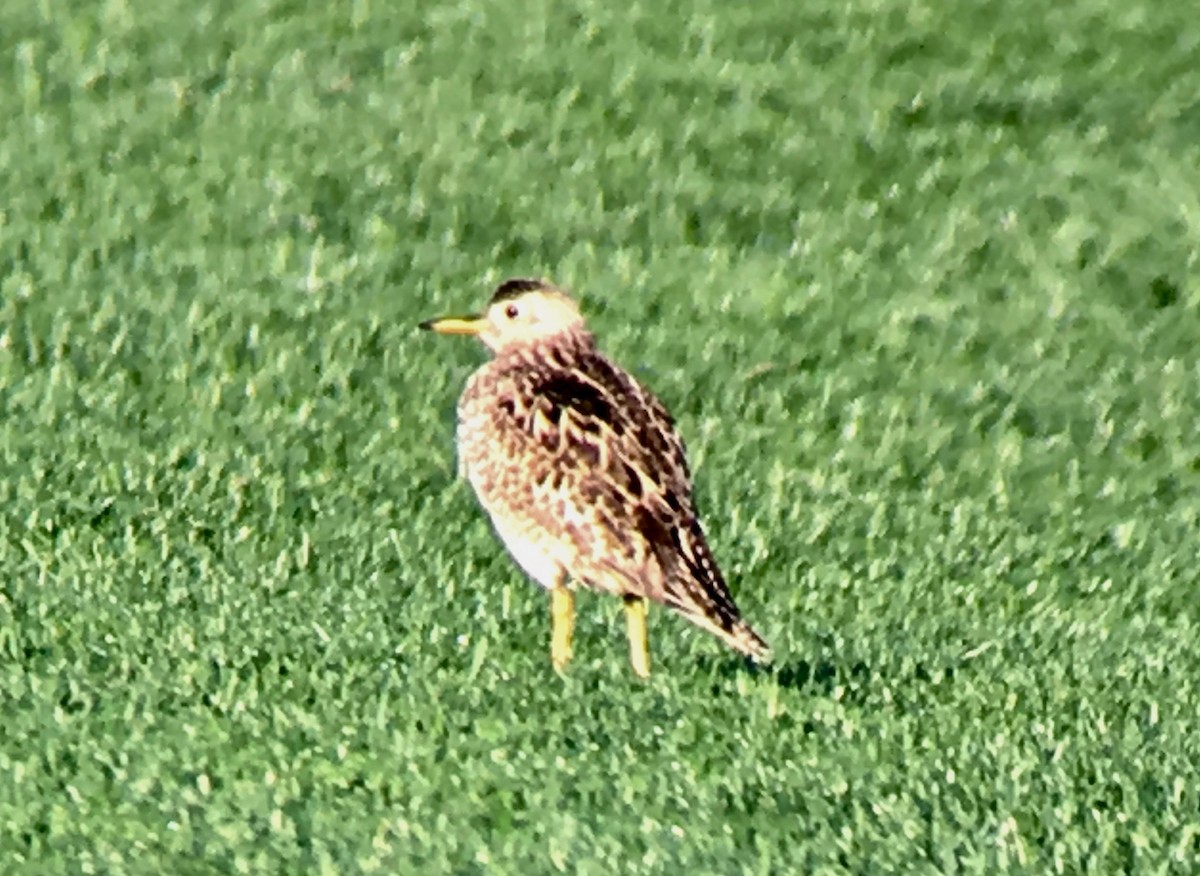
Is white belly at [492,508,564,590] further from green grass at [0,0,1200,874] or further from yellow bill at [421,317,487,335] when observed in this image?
yellow bill at [421,317,487,335]

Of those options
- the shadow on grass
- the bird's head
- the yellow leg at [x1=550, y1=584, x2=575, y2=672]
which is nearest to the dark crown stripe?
the bird's head

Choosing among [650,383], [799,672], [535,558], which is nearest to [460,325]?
[535,558]

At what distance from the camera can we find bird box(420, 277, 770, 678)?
9.19 meters

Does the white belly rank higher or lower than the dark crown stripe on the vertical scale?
lower

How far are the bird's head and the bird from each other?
1.20 ft

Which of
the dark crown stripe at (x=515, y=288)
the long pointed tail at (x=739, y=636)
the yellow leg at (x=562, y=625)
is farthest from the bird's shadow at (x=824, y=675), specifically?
the dark crown stripe at (x=515, y=288)

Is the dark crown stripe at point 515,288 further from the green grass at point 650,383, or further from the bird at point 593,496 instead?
the green grass at point 650,383

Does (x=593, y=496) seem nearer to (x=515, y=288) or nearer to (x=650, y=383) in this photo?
(x=515, y=288)

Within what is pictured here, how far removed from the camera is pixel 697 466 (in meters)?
12.1

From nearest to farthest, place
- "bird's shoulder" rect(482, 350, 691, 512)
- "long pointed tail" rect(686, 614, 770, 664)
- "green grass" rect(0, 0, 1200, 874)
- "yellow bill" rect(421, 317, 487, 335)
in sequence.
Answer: "green grass" rect(0, 0, 1200, 874), "long pointed tail" rect(686, 614, 770, 664), "bird's shoulder" rect(482, 350, 691, 512), "yellow bill" rect(421, 317, 487, 335)

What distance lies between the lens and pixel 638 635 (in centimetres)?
940

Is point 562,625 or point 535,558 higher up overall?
point 535,558

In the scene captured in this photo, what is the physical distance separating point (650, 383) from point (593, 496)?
12.4 feet

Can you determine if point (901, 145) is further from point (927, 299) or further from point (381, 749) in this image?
point (381, 749)
